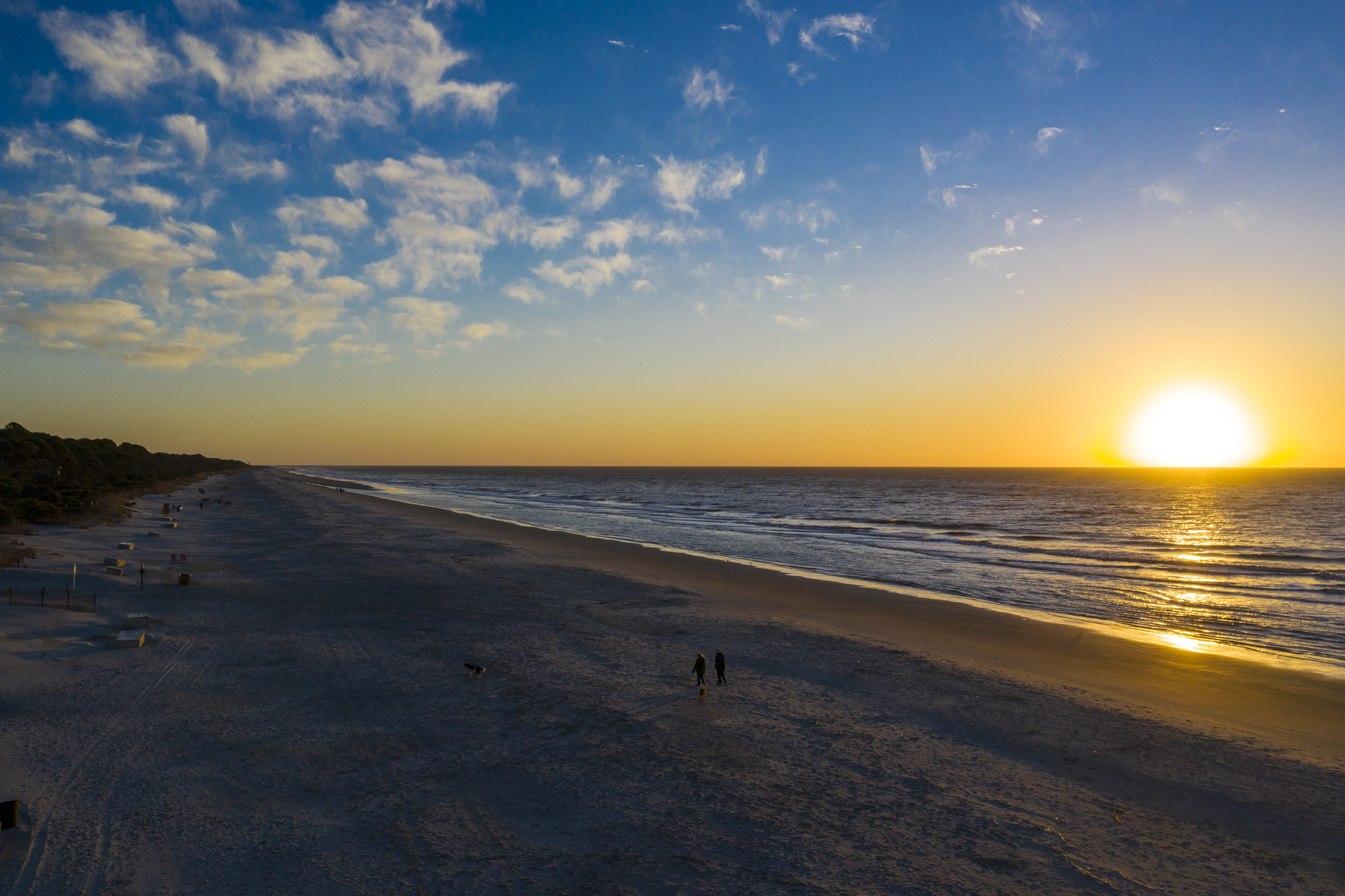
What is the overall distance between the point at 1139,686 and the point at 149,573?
1420 inches

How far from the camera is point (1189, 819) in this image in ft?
34.0

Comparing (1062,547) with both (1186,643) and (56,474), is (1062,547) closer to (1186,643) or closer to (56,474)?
(1186,643)

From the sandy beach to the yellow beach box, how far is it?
→ 0.63 feet

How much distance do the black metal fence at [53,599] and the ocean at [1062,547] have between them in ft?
98.8

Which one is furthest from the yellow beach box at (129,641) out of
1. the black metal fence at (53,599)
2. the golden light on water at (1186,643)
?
the golden light on water at (1186,643)

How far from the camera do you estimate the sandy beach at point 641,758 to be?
8836 millimetres

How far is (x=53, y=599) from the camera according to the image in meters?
22.5

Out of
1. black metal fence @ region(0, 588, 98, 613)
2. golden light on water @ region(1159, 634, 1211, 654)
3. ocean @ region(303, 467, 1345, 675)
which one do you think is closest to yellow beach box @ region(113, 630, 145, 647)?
black metal fence @ region(0, 588, 98, 613)

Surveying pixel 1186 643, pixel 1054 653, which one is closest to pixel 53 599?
pixel 1054 653

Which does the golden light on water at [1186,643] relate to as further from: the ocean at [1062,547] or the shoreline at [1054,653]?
the shoreline at [1054,653]

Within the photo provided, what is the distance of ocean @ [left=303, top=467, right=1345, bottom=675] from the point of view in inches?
→ 1045

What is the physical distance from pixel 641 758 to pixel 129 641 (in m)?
15.0

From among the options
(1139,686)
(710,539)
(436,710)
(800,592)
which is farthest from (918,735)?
(710,539)

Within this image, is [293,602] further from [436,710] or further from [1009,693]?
[1009,693]
